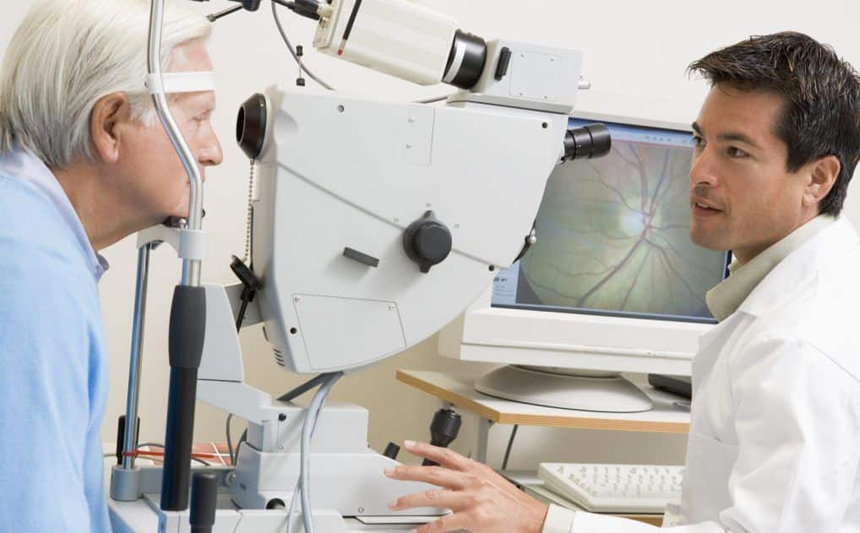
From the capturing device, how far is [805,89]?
128 cm

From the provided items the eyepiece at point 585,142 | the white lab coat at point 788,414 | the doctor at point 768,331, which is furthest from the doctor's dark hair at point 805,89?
the eyepiece at point 585,142

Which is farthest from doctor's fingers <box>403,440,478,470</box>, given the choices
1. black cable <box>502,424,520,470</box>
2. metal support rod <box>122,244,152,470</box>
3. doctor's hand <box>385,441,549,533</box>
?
black cable <box>502,424,520,470</box>

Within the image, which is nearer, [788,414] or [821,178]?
[788,414]

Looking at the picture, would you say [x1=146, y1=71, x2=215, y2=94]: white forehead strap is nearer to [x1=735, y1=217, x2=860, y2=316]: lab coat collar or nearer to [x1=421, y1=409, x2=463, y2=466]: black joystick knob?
[x1=421, y1=409, x2=463, y2=466]: black joystick knob

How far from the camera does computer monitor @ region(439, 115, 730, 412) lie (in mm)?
1632

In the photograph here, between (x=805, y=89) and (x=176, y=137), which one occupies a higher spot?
(x=805, y=89)

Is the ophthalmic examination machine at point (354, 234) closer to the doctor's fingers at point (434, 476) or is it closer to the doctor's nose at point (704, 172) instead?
the doctor's fingers at point (434, 476)

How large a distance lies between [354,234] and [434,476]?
0.29m

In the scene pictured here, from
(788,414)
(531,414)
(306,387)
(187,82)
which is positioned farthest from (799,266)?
(187,82)

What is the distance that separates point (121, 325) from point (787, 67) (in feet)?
3.93

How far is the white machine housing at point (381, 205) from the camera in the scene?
3.51 feet

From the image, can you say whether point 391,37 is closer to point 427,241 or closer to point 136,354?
point 427,241

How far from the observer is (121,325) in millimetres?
1791

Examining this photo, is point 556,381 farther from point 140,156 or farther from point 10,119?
point 10,119
